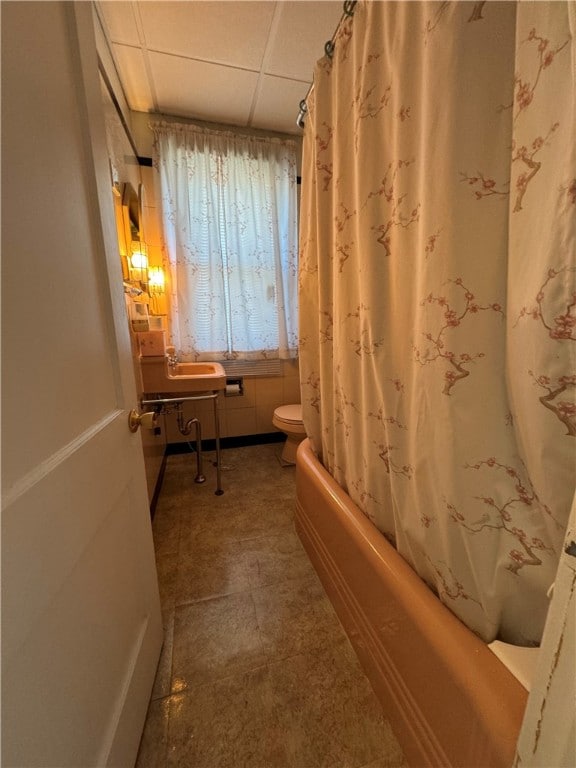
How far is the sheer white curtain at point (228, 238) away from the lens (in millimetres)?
2012

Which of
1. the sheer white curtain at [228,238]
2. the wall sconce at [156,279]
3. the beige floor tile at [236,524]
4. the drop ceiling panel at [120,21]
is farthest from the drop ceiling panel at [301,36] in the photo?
the beige floor tile at [236,524]

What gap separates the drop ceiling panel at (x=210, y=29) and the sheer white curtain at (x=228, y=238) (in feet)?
1.74

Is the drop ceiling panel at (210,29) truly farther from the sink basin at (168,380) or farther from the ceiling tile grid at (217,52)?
the sink basin at (168,380)

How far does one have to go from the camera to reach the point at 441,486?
24.4 inches

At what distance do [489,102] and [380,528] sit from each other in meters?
1.09

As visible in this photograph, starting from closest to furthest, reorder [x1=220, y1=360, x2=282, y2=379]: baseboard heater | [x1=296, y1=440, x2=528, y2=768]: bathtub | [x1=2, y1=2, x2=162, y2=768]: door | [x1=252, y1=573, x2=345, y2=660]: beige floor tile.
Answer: [x1=2, y1=2, x2=162, y2=768]: door < [x1=296, y1=440, x2=528, y2=768]: bathtub < [x1=252, y1=573, x2=345, y2=660]: beige floor tile < [x1=220, y1=360, x2=282, y2=379]: baseboard heater

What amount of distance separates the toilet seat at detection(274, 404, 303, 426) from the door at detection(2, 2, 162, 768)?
135 cm

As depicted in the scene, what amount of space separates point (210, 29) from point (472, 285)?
6.27 feet

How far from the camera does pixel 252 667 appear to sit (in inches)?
36.1

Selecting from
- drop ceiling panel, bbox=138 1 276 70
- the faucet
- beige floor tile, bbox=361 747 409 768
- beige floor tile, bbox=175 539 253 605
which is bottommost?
beige floor tile, bbox=361 747 409 768

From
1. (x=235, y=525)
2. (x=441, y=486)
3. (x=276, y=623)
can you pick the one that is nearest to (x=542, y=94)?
(x=441, y=486)

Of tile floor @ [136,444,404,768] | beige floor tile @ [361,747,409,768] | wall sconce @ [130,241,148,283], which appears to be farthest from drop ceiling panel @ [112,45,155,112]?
beige floor tile @ [361,747,409,768]

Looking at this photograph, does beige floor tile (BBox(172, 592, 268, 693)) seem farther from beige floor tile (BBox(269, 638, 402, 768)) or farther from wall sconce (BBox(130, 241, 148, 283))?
wall sconce (BBox(130, 241, 148, 283))

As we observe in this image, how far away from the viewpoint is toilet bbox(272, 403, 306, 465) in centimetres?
200
